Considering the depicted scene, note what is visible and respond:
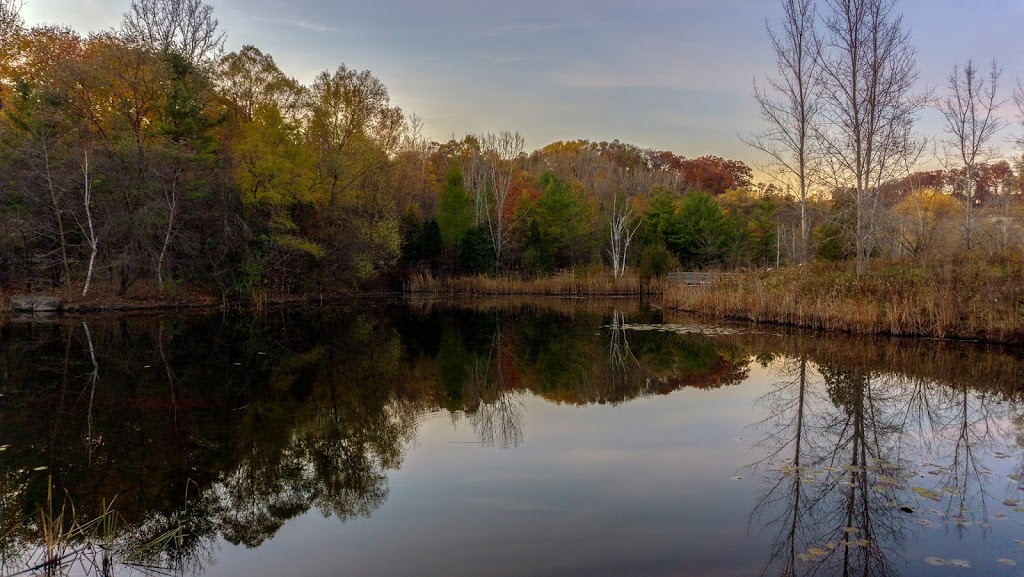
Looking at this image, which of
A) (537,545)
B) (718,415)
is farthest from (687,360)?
(537,545)

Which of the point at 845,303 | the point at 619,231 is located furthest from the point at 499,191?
the point at 845,303

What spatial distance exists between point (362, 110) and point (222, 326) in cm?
1712

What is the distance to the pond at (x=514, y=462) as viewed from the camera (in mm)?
4617

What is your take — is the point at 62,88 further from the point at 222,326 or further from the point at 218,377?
the point at 218,377

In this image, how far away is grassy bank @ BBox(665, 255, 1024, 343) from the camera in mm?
13172

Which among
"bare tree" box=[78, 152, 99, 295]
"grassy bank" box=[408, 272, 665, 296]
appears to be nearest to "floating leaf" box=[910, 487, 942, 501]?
"bare tree" box=[78, 152, 99, 295]

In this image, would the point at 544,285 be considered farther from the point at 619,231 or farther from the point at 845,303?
the point at 845,303

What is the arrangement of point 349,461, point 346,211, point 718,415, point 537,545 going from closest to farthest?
point 537,545 → point 349,461 → point 718,415 → point 346,211

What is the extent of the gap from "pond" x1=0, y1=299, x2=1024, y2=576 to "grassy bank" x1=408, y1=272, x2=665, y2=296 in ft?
63.0

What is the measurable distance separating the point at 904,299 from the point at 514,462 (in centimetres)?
1212

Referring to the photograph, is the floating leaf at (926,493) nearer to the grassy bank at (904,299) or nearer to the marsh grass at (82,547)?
the marsh grass at (82,547)

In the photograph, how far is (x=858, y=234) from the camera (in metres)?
16.8

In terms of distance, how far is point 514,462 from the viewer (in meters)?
6.84

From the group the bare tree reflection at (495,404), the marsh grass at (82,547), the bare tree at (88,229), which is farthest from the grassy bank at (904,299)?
the bare tree at (88,229)
